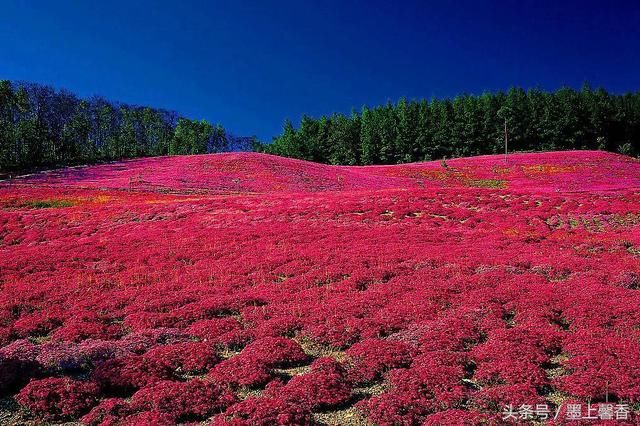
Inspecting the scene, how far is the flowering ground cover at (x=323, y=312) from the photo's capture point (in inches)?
331

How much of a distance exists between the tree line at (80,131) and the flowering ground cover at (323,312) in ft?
204

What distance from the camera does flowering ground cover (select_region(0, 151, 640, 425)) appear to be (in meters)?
8.40

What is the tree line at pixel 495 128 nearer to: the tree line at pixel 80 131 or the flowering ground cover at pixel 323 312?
the tree line at pixel 80 131

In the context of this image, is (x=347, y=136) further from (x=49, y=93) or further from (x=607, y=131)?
(x=49, y=93)

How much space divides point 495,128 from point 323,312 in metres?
110

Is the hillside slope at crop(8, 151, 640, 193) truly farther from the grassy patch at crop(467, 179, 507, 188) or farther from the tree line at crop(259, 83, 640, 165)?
the tree line at crop(259, 83, 640, 165)

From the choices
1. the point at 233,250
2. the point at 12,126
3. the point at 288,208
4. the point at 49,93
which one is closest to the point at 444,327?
the point at 233,250

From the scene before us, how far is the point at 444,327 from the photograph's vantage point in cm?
1188

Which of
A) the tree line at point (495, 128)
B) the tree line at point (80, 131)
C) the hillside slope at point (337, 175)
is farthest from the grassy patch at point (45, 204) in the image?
the tree line at point (495, 128)

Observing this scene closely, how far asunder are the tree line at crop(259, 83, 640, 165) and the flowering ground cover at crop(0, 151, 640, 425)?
8102 cm

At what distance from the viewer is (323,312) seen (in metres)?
13.7

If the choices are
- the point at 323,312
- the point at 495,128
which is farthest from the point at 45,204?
the point at 495,128

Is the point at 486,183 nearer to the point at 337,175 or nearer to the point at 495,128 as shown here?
the point at 337,175

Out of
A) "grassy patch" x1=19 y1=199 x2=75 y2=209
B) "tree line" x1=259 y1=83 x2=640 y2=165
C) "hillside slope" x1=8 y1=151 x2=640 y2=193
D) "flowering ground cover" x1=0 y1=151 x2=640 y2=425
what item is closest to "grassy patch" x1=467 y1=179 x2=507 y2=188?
"hillside slope" x1=8 y1=151 x2=640 y2=193
